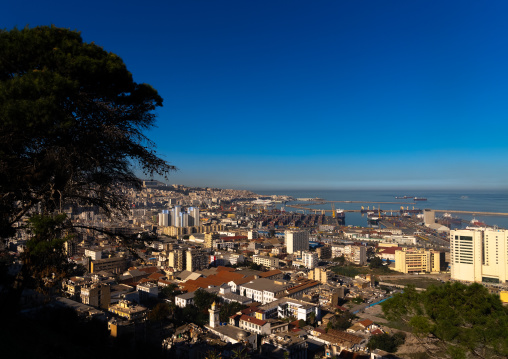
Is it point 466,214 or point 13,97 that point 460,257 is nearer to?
point 13,97

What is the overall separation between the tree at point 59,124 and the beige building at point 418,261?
1361cm

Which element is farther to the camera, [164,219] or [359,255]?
[164,219]

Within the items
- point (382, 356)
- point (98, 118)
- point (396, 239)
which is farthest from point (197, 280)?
point (396, 239)

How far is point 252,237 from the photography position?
2158 centimetres

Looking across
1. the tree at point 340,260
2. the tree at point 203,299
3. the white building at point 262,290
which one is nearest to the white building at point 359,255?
the tree at point 340,260

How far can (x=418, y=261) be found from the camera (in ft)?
44.8

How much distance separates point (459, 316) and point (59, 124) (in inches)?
101

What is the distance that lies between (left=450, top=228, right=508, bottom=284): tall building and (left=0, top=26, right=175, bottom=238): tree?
12.1 metres

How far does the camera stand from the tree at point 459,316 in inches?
82.7

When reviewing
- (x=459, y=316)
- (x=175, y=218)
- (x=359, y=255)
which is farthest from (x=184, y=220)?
(x=459, y=316)

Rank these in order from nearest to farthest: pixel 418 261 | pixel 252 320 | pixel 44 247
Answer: pixel 44 247 < pixel 252 320 < pixel 418 261

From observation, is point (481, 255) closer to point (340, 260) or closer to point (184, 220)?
point (340, 260)

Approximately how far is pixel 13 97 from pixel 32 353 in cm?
110

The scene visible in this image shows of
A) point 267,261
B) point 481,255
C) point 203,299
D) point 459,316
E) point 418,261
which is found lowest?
point 267,261
